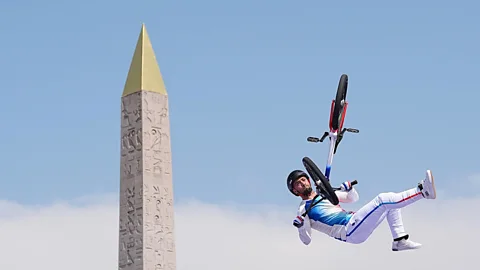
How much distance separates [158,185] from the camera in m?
18.9

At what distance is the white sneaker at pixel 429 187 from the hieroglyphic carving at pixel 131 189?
6.38 metres

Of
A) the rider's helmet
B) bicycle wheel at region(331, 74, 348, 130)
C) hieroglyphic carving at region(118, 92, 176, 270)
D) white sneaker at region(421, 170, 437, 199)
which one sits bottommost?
white sneaker at region(421, 170, 437, 199)

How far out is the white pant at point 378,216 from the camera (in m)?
13.5

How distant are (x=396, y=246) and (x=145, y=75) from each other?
689 centimetres

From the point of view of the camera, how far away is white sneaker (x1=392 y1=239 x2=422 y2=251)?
13.5m

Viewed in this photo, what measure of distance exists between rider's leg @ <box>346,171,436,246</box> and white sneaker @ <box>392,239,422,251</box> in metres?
0.02

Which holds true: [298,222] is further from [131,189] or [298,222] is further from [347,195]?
[131,189]

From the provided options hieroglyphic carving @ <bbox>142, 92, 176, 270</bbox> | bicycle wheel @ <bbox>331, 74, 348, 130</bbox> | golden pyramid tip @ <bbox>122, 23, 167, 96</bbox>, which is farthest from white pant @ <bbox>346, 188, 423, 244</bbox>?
golden pyramid tip @ <bbox>122, 23, 167, 96</bbox>

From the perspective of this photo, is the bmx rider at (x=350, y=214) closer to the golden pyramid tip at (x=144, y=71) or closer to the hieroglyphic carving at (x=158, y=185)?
the hieroglyphic carving at (x=158, y=185)

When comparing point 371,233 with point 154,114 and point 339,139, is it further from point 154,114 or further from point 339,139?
point 154,114

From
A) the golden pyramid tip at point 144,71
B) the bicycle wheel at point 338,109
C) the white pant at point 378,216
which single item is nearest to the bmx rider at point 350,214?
the white pant at point 378,216

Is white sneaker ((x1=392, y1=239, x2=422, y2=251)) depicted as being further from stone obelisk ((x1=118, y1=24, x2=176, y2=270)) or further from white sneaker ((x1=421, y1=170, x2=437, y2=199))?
stone obelisk ((x1=118, y1=24, x2=176, y2=270))

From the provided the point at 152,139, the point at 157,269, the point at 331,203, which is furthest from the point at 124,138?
the point at 331,203

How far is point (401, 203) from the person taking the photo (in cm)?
1338
